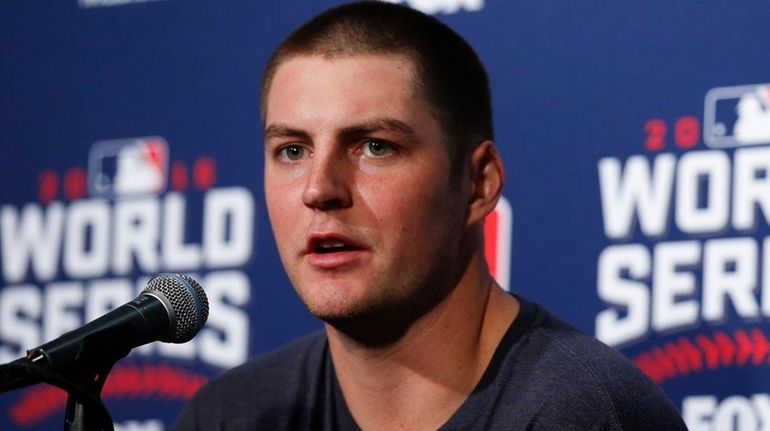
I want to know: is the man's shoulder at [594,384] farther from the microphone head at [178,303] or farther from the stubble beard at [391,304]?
the microphone head at [178,303]

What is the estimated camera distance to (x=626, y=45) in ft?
6.33

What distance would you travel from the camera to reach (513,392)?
5.13 feet

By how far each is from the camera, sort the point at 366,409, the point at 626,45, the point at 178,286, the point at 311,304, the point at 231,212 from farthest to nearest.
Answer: the point at 231,212 < the point at 626,45 < the point at 366,409 < the point at 311,304 < the point at 178,286

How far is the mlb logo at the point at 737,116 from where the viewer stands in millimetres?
1808

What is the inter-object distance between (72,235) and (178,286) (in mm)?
1142

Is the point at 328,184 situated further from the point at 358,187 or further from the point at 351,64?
the point at 351,64

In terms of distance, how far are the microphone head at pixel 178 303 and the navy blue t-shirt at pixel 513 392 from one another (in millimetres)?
409

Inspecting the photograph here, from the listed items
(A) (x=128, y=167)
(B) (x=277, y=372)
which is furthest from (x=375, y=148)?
(A) (x=128, y=167)

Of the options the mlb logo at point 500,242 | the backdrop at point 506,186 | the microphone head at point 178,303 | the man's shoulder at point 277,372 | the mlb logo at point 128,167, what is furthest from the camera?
the mlb logo at point 128,167

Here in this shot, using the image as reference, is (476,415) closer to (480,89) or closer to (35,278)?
(480,89)

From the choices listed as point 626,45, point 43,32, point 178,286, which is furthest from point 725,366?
point 43,32

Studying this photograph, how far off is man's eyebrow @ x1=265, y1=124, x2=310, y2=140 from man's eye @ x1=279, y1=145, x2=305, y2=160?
0.05 feet

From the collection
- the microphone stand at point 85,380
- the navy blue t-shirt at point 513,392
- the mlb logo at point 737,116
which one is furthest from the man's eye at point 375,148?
the mlb logo at point 737,116

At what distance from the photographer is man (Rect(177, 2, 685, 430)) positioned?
1.51 m
